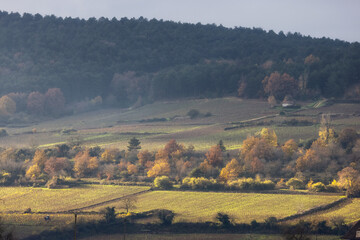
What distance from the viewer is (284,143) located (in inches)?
3499

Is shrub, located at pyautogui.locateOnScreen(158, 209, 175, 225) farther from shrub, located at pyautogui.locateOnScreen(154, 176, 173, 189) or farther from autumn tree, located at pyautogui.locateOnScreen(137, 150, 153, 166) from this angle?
autumn tree, located at pyautogui.locateOnScreen(137, 150, 153, 166)

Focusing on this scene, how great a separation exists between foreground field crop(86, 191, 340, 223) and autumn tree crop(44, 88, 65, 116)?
3440 inches

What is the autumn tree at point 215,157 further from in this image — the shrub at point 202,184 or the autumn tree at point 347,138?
the autumn tree at point 347,138

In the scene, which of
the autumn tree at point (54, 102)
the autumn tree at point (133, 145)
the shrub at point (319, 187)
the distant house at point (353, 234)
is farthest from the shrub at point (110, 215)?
the autumn tree at point (54, 102)

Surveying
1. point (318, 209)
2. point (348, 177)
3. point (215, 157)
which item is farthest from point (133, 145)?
point (318, 209)

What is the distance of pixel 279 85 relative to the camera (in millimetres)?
137125

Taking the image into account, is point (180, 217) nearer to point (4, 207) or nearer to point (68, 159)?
point (4, 207)

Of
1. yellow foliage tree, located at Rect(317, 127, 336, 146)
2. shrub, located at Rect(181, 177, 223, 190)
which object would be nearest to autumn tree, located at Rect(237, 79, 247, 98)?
yellow foliage tree, located at Rect(317, 127, 336, 146)

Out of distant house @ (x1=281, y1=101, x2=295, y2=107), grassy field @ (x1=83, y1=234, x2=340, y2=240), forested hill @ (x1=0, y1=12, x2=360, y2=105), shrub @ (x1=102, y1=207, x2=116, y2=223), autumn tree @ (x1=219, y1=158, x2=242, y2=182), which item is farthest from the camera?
forested hill @ (x1=0, y1=12, x2=360, y2=105)

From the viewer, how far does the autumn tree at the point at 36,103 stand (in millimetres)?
152625

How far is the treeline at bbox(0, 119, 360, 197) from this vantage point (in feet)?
237

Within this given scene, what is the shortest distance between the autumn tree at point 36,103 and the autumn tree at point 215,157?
77.1 m

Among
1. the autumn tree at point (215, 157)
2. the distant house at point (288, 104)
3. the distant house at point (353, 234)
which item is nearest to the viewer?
the distant house at point (353, 234)

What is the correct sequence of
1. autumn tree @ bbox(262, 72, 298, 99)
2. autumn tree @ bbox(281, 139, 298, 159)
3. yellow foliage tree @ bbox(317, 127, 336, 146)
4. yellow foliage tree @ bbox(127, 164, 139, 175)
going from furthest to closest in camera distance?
autumn tree @ bbox(262, 72, 298, 99), yellow foliage tree @ bbox(317, 127, 336, 146), autumn tree @ bbox(281, 139, 298, 159), yellow foliage tree @ bbox(127, 164, 139, 175)
